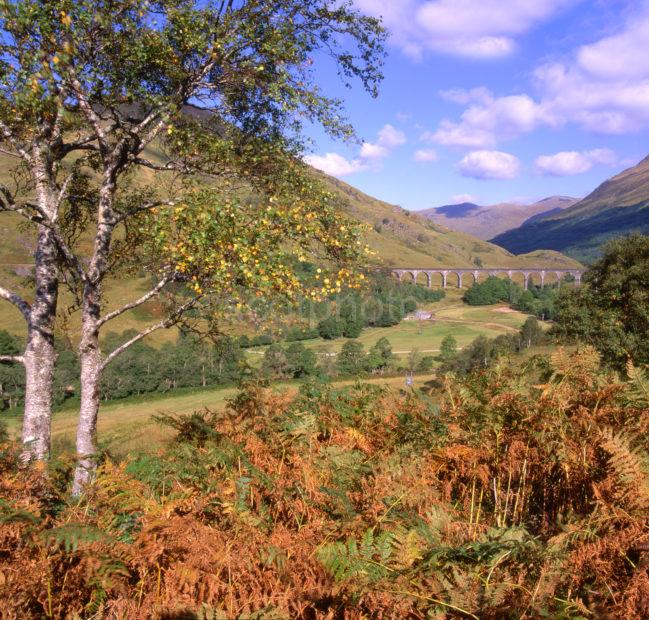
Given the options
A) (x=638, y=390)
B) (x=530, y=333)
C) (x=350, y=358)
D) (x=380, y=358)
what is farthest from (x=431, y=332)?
(x=638, y=390)

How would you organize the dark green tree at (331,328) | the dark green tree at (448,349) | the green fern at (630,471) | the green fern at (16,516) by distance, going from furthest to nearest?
the dark green tree at (331,328) → the dark green tree at (448,349) → the green fern at (630,471) → the green fern at (16,516)

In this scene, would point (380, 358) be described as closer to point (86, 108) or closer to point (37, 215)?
point (86, 108)

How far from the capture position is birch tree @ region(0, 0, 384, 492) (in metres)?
8.06

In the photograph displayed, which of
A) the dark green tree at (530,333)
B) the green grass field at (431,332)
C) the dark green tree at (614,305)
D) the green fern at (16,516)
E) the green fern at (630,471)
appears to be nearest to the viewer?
the green fern at (16,516)

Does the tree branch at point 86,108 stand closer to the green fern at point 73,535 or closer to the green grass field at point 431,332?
the green fern at point 73,535

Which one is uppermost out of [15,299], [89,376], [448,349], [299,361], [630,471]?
[15,299]

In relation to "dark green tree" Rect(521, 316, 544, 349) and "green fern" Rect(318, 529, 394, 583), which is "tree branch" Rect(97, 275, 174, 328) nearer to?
"green fern" Rect(318, 529, 394, 583)

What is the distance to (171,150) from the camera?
10.6m

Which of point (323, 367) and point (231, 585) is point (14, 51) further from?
point (323, 367)

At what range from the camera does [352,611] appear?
125 inches

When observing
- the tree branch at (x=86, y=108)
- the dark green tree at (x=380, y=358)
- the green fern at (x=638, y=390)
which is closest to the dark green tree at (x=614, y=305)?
the green fern at (x=638, y=390)

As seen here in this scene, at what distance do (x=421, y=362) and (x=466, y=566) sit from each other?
390ft

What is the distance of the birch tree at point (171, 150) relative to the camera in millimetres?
8062

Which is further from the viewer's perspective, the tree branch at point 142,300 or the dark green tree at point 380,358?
the dark green tree at point 380,358
